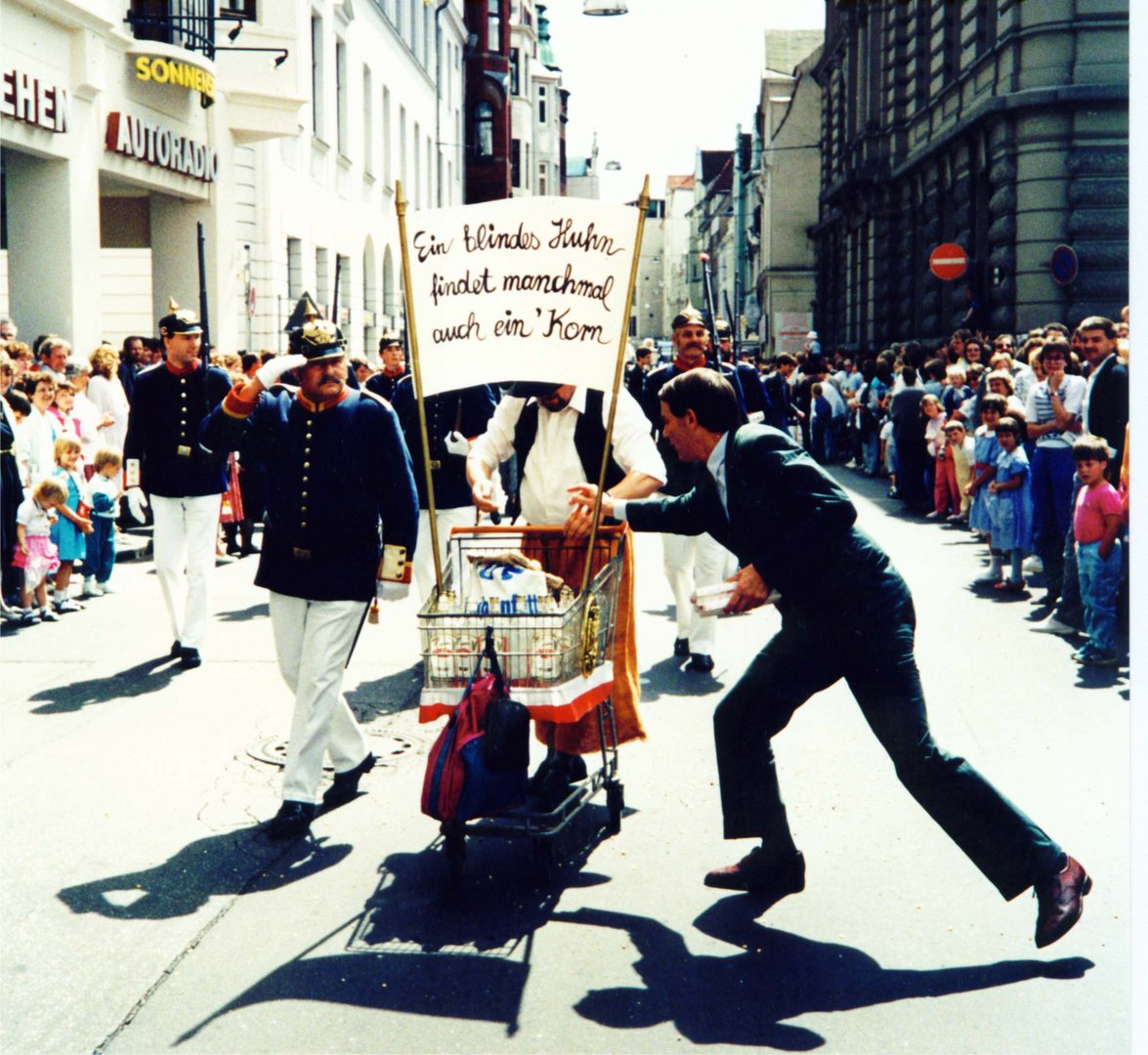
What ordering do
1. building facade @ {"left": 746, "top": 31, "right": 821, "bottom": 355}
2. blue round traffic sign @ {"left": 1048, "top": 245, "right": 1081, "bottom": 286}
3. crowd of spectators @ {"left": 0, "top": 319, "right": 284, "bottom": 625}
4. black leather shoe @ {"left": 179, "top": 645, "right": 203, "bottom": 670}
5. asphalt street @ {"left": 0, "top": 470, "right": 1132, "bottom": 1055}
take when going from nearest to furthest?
asphalt street @ {"left": 0, "top": 470, "right": 1132, "bottom": 1055}, black leather shoe @ {"left": 179, "top": 645, "right": 203, "bottom": 670}, crowd of spectators @ {"left": 0, "top": 319, "right": 284, "bottom": 625}, blue round traffic sign @ {"left": 1048, "top": 245, "right": 1081, "bottom": 286}, building facade @ {"left": 746, "top": 31, "right": 821, "bottom": 355}

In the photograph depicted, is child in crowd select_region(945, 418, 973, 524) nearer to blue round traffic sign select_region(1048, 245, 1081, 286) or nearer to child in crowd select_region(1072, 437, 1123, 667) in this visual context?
blue round traffic sign select_region(1048, 245, 1081, 286)

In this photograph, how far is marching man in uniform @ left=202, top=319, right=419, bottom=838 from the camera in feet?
20.0

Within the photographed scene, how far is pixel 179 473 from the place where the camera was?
9.20 metres

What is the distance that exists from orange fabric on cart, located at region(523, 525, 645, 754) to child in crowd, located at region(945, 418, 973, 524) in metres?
11.0

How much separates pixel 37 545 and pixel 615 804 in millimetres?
6347

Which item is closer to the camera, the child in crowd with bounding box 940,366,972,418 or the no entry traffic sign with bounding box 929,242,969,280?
the child in crowd with bounding box 940,366,972,418

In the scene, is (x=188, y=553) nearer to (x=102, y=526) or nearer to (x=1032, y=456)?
(x=102, y=526)

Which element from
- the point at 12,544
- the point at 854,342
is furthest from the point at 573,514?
the point at 854,342

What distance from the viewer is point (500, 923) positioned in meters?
5.05

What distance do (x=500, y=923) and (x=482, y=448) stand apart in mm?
2097

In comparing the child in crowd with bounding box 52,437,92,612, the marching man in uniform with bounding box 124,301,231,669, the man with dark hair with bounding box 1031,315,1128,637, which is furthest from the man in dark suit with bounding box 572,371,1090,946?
the child in crowd with bounding box 52,437,92,612

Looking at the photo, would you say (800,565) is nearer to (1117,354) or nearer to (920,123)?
(1117,354)

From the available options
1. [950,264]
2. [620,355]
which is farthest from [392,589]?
[950,264]

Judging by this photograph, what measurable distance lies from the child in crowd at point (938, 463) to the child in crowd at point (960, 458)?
19cm
